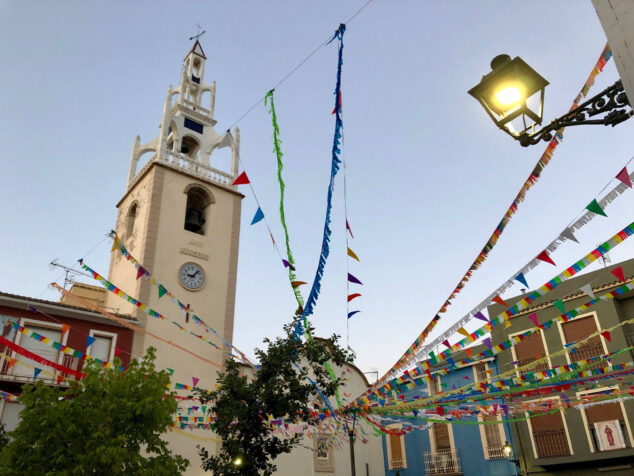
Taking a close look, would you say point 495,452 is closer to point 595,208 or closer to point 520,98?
point 595,208

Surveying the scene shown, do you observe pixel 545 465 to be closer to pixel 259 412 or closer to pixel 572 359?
pixel 572 359

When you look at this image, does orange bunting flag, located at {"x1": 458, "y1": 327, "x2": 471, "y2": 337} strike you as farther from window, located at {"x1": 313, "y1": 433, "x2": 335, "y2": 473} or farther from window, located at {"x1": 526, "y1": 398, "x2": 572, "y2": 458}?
window, located at {"x1": 313, "y1": 433, "x2": 335, "y2": 473}

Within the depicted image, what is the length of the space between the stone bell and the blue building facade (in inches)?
402

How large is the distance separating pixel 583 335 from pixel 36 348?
17.2 metres

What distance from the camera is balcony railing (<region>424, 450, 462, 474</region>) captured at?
789 inches

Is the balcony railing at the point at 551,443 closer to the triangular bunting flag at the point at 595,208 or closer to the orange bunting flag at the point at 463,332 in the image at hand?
the orange bunting flag at the point at 463,332

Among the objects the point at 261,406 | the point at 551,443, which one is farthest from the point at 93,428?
the point at 551,443

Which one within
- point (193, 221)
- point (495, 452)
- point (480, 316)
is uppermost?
point (193, 221)

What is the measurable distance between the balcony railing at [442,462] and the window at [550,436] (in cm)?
328

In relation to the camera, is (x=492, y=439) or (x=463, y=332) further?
(x=492, y=439)

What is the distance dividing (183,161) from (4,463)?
14.9 m

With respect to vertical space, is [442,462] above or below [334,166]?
below

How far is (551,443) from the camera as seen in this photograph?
17562 millimetres

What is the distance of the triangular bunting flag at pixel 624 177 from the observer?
14.5ft
